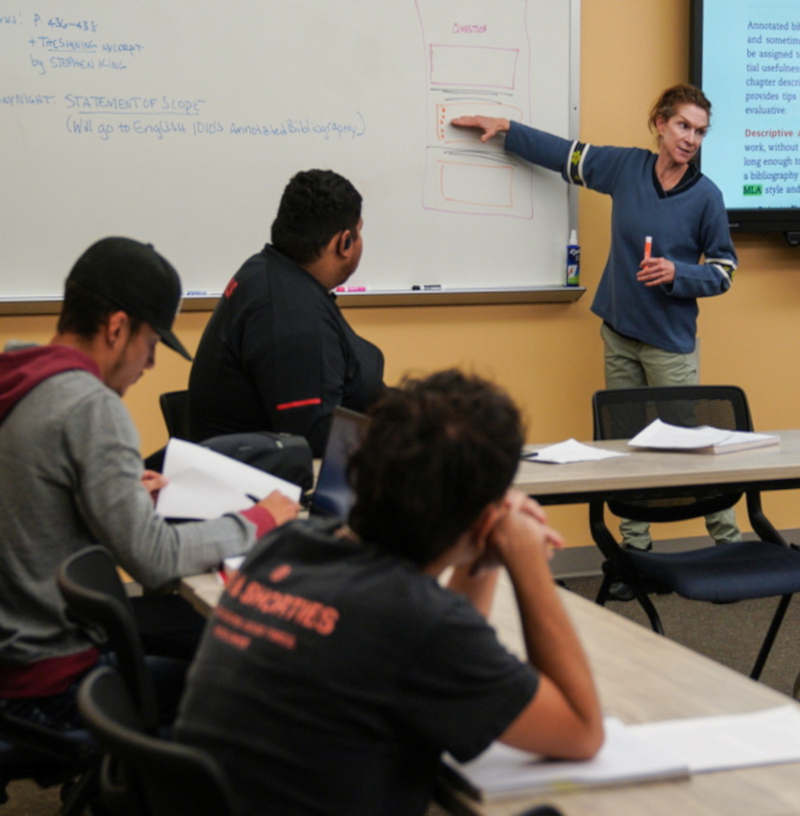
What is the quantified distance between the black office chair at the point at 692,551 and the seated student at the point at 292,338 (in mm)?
817

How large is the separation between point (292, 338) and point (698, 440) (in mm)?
1181

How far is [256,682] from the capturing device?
1054mm

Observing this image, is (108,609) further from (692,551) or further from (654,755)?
(692,551)

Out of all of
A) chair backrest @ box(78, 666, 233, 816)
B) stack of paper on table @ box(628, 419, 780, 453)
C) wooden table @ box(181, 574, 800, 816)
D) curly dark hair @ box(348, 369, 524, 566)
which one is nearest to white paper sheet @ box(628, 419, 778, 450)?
stack of paper on table @ box(628, 419, 780, 453)

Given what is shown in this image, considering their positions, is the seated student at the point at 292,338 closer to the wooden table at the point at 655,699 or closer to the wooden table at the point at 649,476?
the wooden table at the point at 649,476

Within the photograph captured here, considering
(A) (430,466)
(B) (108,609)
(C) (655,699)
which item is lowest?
(C) (655,699)

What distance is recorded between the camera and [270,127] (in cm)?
378

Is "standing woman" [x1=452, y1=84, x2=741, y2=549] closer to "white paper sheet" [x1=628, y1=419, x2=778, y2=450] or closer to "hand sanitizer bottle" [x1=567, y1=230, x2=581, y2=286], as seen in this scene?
"hand sanitizer bottle" [x1=567, y1=230, x2=581, y2=286]

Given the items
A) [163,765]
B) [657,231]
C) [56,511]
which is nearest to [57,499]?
[56,511]

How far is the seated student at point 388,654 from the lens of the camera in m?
1.03

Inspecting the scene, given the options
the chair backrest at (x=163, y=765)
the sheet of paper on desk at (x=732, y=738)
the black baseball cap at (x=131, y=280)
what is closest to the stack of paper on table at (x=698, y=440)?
the black baseball cap at (x=131, y=280)

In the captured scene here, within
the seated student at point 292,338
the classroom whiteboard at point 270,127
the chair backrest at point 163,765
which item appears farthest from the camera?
the classroom whiteboard at point 270,127

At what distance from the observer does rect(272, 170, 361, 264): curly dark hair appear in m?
2.65

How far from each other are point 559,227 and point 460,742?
3.38 meters
